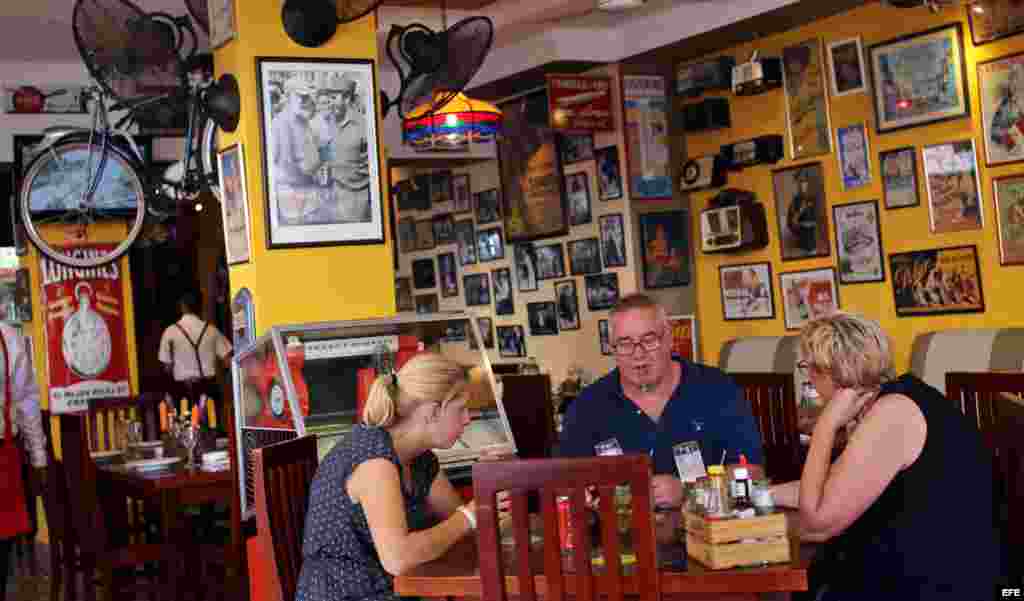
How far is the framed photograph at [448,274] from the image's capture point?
13180mm

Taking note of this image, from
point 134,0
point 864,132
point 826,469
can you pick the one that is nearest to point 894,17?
point 864,132

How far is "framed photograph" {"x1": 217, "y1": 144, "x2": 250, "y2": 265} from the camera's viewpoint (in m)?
6.32

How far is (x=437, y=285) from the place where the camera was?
44.5ft

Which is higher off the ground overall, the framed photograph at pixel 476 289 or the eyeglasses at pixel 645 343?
the framed photograph at pixel 476 289

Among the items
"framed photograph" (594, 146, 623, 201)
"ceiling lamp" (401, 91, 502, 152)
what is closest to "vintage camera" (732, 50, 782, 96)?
"framed photograph" (594, 146, 623, 201)

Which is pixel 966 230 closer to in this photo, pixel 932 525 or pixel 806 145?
pixel 806 145

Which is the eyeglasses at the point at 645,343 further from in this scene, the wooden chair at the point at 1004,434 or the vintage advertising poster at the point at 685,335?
the vintage advertising poster at the point at 685,335

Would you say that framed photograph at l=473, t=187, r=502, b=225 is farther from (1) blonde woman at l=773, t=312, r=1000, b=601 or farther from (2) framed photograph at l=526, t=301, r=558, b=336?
(1) blonde woman at l=773, t=312, r=1000, b=601

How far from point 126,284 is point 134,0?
4375 millimetres

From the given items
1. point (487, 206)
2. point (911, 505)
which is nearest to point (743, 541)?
point (911, 505)

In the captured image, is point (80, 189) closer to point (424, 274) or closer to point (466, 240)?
point (466, 240)

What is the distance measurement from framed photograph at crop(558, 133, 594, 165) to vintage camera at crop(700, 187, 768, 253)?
1066 millimetres

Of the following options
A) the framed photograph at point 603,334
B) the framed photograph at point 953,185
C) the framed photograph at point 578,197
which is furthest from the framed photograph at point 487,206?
the framed photograph at point 953,185

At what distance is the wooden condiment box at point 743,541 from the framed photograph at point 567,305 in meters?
8.10
